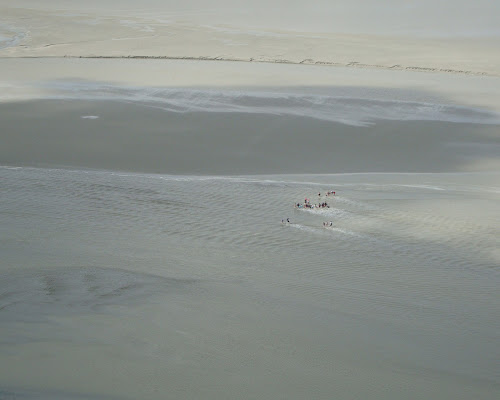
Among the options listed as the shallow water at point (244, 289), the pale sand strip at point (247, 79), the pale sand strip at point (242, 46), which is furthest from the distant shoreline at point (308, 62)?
the shallow water at point (244, 289)

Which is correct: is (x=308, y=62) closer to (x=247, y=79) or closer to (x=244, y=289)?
(x=247, y=79)

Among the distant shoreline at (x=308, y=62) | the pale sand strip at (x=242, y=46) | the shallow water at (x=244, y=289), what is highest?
the pale sand strip at (x=242, y=46)

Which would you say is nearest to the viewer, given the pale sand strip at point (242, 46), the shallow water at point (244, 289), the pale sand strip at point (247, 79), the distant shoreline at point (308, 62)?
the shallow water at point (244, 289)

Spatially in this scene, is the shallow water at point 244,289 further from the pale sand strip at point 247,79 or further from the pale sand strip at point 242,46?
the pale sand strip at point 242,46

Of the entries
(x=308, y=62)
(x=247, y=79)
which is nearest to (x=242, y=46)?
(x=308, y=62)

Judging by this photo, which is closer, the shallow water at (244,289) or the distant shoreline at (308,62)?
the shallow water at (244,289)

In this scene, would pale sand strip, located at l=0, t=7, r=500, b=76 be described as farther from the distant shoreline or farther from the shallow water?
the shallow water
